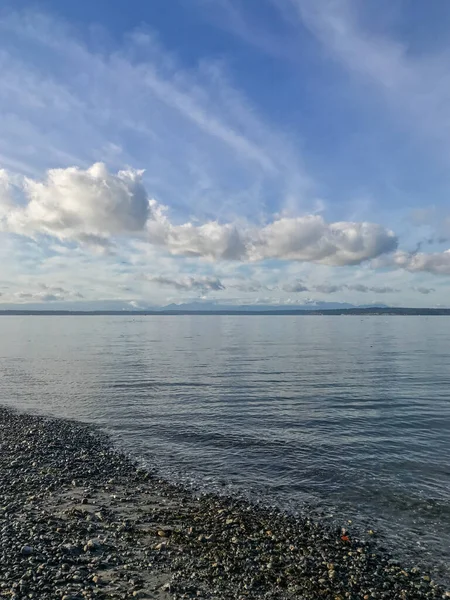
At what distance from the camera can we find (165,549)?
42.1 feet

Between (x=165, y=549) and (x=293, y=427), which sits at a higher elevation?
(x=165, y=549)

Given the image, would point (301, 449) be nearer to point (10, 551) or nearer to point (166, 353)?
point (10, 551)

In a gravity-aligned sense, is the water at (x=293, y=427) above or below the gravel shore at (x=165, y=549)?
below

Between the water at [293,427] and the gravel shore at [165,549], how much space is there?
1902 mm

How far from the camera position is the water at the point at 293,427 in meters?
17.4

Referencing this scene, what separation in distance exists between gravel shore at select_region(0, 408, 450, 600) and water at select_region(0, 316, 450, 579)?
1902mm

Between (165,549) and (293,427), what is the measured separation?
16.7m

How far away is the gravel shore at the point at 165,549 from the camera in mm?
10969

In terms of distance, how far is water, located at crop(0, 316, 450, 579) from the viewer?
1739 cm

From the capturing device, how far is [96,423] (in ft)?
98.6

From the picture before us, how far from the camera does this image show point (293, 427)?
28312mm

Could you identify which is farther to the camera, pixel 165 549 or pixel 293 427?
pixel 293 427

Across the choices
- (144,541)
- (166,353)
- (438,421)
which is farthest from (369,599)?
(166,353)

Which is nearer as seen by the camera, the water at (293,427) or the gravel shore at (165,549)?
the gravel shore at (165,549)
